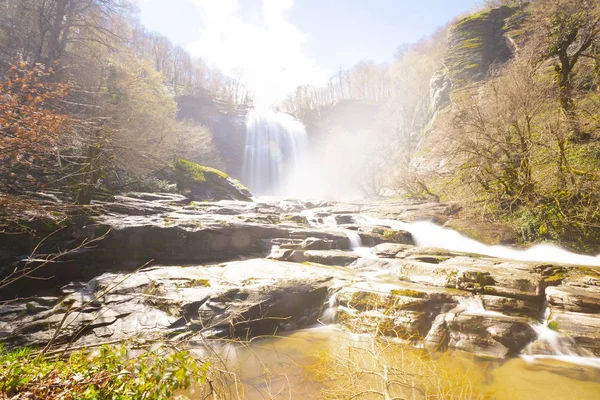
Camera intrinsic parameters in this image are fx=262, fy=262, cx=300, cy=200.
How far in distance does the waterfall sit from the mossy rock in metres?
23.8

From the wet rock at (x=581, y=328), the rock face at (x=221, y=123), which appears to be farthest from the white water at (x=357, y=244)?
the rock face at (x=221, y=123)

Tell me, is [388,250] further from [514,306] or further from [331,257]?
[514,306]

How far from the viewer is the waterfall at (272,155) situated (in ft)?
157

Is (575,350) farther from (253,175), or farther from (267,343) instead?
(253,175)

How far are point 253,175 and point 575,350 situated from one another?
4565 centimetres

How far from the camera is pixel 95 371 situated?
268 cm

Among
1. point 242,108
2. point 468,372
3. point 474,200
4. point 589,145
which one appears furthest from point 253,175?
point 468,372

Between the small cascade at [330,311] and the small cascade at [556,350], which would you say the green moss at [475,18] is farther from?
the small cascade at [330,311]

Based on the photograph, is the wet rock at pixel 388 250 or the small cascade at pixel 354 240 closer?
the wet rock at pixel 388 250

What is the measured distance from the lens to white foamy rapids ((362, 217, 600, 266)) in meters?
9.20

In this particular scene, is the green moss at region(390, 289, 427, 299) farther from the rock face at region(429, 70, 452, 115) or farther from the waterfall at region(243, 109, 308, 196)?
the waterfall at region(243, 109, 308, 196)

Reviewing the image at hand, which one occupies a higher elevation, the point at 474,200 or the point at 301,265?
the point at 474,200

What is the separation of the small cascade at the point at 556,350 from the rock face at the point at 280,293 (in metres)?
0.02

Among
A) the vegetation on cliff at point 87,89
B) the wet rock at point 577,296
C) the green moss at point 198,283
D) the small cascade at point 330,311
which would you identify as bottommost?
the small cascade at point 330,311
